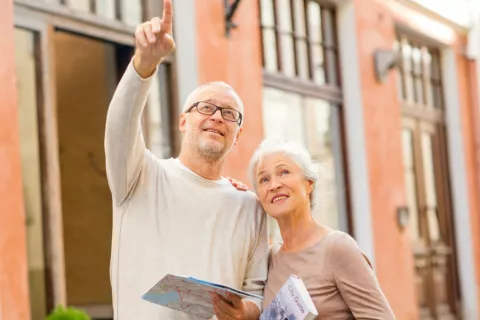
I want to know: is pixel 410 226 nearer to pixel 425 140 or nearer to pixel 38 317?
pixel 425 140

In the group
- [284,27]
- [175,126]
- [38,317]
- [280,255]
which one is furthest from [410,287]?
[280,255]

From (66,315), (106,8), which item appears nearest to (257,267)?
(66,315)

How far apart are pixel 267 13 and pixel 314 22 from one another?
3.66ft

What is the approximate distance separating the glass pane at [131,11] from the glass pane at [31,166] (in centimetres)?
94

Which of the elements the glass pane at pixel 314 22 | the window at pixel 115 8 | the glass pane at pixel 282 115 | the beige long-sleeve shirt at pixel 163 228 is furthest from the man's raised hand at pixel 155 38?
the glass pane at pixel 314 22

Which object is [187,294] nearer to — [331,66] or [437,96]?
[331,66]

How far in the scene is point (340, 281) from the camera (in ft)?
9.12

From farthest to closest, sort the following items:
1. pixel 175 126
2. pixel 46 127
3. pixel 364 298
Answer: pixel 175 126
pixel 46 127
pixel 364 298

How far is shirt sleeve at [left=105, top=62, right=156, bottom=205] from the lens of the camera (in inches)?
105

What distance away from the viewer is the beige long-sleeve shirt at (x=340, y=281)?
2.76 meters

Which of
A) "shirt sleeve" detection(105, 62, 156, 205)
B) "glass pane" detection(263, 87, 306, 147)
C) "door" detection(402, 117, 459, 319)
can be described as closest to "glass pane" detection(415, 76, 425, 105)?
"door" detection(402, 117, 459, 319)

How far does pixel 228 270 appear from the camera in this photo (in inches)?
113

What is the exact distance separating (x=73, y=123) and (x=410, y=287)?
4.50m

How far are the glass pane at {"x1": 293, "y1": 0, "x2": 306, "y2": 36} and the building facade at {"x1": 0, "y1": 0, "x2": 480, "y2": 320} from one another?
0.06 ft
